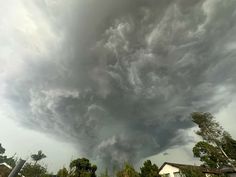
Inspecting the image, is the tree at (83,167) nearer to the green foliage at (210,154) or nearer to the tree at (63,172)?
the tree at (63,172)

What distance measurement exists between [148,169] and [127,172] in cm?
702

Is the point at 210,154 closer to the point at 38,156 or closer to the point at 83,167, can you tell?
the point at 83,167

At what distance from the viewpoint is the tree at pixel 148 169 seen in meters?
52.7

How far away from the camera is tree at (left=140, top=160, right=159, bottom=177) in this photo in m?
52.7

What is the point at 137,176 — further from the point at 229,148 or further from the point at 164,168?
the point at 229,148

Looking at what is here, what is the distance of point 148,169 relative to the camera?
2167 inches

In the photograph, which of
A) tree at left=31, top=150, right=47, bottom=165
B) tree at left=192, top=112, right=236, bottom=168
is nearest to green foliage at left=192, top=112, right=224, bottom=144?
tree at left=192, top=112, right=236, bottom=168

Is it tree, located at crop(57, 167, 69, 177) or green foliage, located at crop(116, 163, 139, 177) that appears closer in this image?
green foliage, located at crop(116, 163, 139, 177)

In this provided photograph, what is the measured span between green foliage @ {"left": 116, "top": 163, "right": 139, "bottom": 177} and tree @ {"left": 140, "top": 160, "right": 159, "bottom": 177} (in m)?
3.10

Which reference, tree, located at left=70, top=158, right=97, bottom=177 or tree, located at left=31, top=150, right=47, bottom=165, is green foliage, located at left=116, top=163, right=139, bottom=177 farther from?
tree, located at left=31, top=150, right=47, bottom=165

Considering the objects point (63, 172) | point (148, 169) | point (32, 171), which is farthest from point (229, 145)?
point (32, 171)

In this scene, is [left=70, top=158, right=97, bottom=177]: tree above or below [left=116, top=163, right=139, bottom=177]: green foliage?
above

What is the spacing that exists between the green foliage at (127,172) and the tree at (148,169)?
3.10 meters

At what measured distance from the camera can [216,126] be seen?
139 ft
